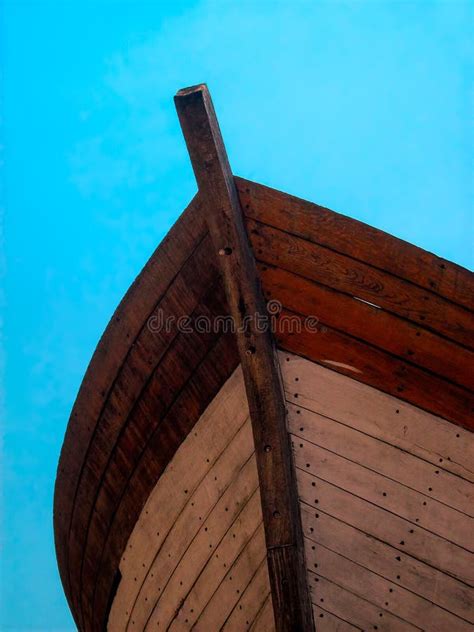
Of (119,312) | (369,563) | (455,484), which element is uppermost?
(119,312)

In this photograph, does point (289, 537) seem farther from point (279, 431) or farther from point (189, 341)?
point (189, 341)

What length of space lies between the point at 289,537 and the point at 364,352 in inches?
26.6

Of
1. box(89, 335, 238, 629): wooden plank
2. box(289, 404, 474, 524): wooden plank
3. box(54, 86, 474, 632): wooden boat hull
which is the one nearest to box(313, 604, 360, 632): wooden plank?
box(54, 86, 474, 632): wooden boat hull

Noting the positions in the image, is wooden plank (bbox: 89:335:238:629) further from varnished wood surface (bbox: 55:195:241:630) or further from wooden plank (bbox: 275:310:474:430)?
wooden plank (bbox: 275:310:474:430)

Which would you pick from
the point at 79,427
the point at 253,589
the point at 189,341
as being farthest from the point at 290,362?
the point at 79,427

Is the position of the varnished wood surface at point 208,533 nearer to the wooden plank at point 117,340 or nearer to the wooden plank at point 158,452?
the wooden plank at point 158,452

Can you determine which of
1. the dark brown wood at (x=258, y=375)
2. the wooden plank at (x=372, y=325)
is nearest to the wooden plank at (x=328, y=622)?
the dark brown wood at (x=258, y=375)

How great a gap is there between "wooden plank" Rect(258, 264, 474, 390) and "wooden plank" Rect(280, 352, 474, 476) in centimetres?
16

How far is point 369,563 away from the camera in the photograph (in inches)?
100

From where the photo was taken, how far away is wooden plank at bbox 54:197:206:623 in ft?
8.88

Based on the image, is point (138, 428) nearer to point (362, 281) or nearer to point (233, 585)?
point (233, 585)

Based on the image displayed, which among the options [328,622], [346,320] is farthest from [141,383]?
[328,622]

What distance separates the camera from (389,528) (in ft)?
8.27

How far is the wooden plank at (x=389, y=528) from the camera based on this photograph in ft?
8.08
